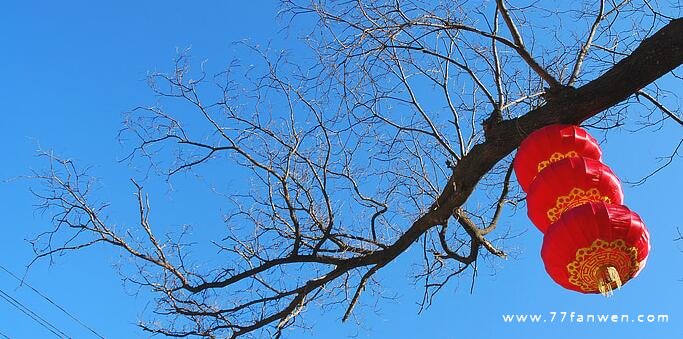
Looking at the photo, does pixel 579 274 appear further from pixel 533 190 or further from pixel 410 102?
pixel 410 102

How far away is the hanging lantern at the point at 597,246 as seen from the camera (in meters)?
2.94

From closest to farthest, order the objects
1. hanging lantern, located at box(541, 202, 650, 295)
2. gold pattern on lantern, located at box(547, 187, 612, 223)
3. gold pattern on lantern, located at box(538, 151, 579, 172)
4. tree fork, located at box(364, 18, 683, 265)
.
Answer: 1. hanging lantern, located at box(541, 202, 650, 295)
2. gold pattern on lantern, located at box(547, 187, 612, 223)
3. gold pattern on lantern, located at box(538, 151, 579, 172)
4. tree fork, located at box(364, 18, 683, 265)

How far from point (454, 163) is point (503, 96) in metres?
0.64

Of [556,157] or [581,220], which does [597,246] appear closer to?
[581,220]

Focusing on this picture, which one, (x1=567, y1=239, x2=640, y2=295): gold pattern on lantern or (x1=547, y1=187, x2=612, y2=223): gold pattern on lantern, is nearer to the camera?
(x1=567, y1=239, x2=640, y2=295): gold pattern on lantern

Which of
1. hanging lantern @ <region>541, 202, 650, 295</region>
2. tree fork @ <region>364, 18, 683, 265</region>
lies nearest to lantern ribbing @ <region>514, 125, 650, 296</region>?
hanging lantern @ <region>541, 202, 650, 295</region>

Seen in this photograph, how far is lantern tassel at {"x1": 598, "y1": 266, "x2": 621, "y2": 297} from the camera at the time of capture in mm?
2998

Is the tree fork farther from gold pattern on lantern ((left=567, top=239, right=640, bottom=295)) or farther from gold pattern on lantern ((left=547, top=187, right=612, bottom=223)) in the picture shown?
gold pattern on lantern ((left=567, top=239, right=640, bottom=295))

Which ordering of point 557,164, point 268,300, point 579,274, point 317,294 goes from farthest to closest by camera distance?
point 317,294 → point 268,300 → point 557,164 → point 579,274

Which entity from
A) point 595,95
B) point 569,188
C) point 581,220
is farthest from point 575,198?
point 595,95

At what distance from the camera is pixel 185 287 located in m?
5.07

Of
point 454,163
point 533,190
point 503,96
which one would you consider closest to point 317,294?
point 454,163

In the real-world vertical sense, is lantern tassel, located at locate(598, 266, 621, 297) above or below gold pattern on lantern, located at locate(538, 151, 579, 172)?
below

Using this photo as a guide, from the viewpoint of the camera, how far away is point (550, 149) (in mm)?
3441
